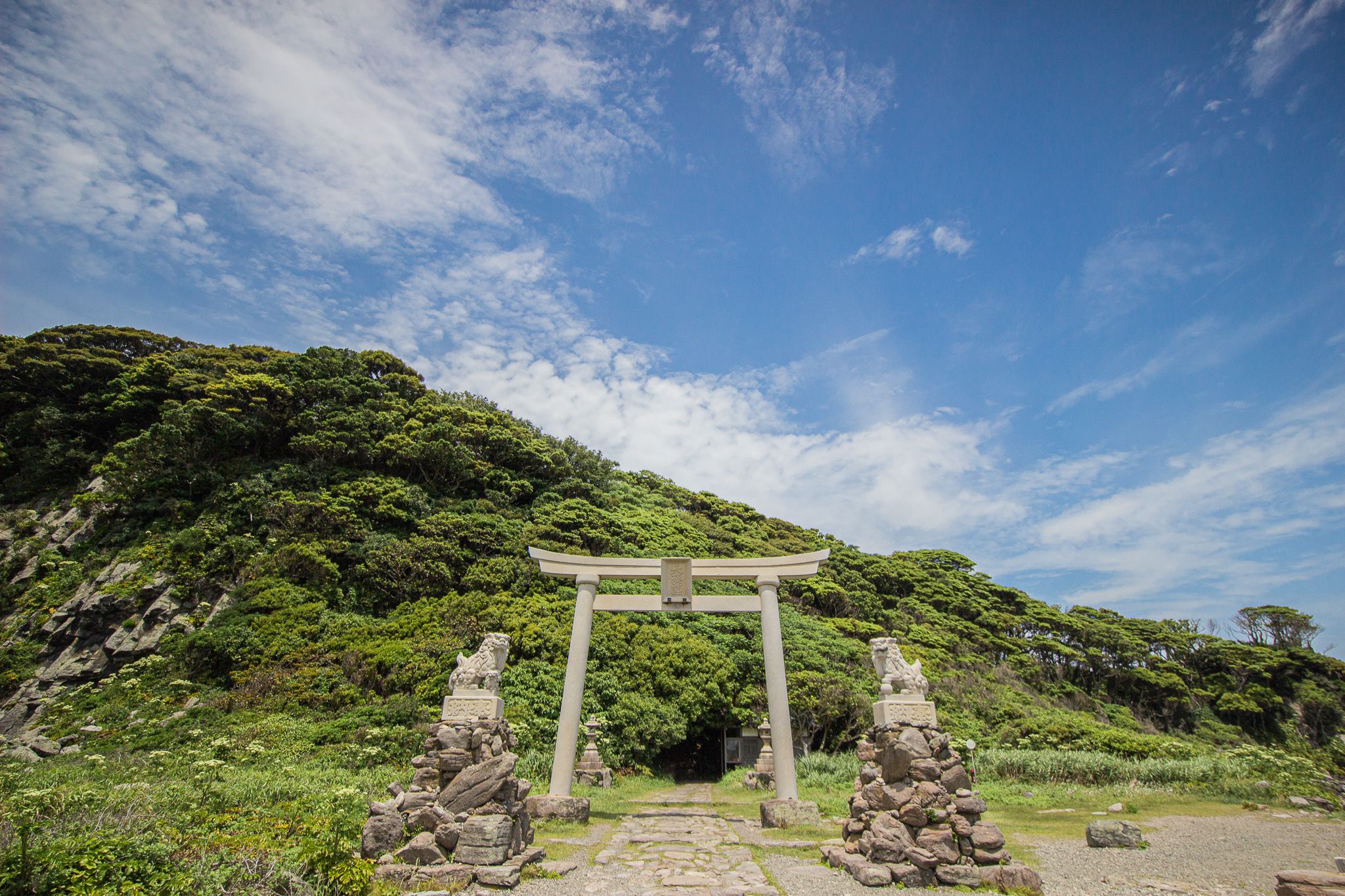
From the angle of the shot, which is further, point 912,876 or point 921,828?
point 921,828

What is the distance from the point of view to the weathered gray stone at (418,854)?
575 cm

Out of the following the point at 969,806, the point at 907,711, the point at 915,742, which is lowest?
the point at 969,806

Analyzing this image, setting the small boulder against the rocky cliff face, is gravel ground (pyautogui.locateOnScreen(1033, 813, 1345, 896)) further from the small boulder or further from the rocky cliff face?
the rocky cliff face

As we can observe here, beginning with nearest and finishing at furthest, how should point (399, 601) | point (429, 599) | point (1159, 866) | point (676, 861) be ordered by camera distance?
point (1159, 866) < point (676, 861) < point (429, 599) < point (399, 601)

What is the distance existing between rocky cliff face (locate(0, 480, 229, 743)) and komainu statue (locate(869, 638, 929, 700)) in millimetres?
16366

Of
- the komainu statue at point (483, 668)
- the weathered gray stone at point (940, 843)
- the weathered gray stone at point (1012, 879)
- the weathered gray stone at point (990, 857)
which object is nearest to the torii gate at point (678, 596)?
the komainu statue at point (483, 668)

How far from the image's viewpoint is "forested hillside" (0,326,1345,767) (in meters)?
13.7

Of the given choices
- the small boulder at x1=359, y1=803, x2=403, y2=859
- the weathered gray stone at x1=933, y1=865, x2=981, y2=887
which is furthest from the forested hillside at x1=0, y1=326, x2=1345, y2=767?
the weathered gray stone at x1=933, y1=865, x2=981, y2=887

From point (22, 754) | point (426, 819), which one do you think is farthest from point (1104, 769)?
point (22, 754)

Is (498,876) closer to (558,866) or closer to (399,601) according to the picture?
(558,866)

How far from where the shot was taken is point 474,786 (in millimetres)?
6246

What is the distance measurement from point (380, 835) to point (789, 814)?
6.04 metres

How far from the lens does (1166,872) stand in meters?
5.83

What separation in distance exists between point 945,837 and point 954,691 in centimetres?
1366
